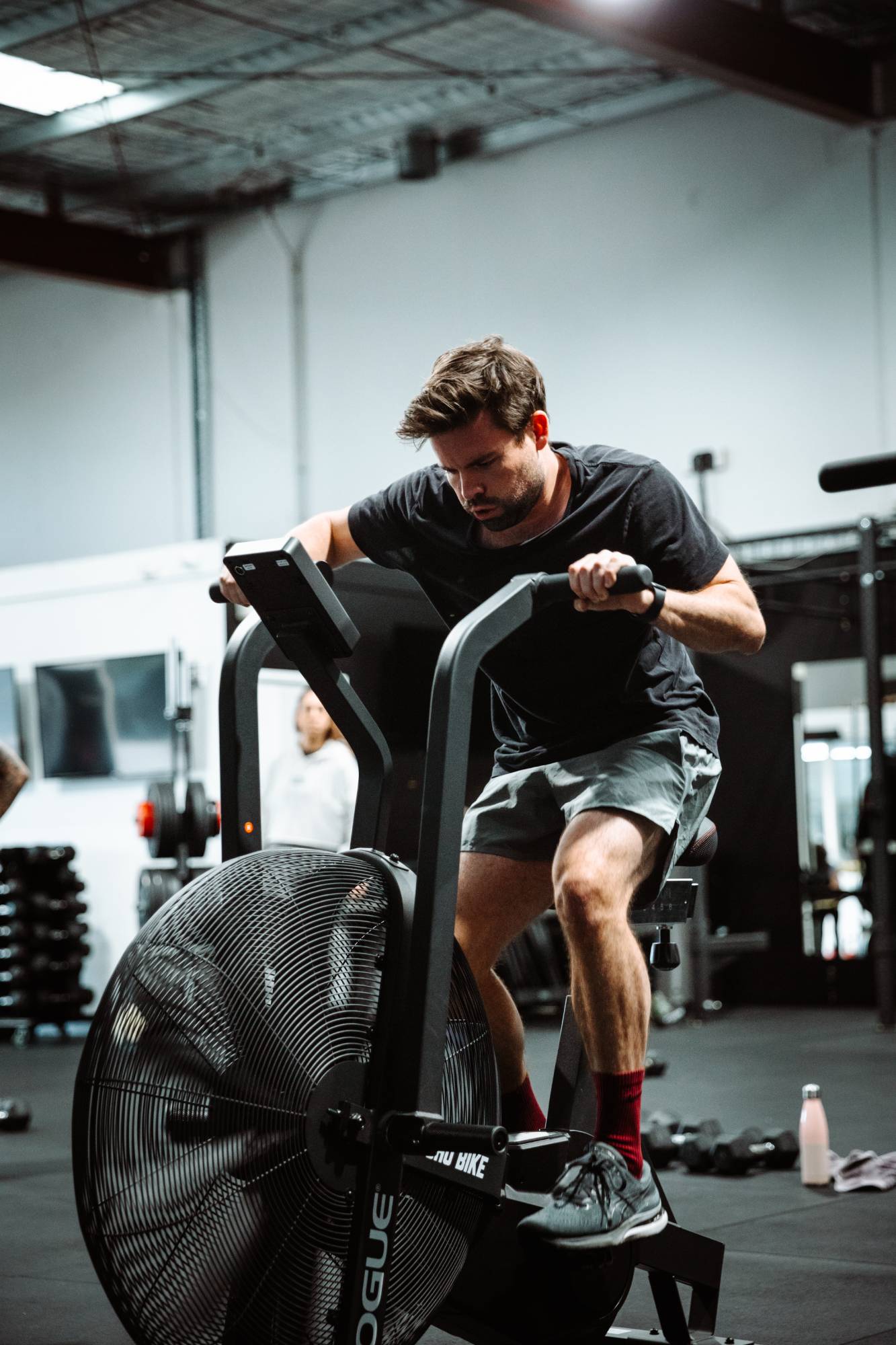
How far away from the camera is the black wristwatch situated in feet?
7.19

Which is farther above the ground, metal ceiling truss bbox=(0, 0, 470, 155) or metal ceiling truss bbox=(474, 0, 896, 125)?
metal ceiling truss bbox=(0, 0, 470, 155)

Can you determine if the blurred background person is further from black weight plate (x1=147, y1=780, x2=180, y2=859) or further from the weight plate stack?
the weight plate stack

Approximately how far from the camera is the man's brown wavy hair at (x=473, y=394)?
7.75 ft

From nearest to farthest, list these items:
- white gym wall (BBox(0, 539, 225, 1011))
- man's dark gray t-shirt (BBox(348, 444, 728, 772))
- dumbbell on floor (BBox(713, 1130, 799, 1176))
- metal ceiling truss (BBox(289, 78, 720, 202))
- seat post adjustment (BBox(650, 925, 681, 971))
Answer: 1. man's dark gray t-shirt (BBox(348, 444, 728, 772))
2. seat post adjustment (BBox(650, 925, 681, 971))
3. dumbbell on floor (BBox(713, 1130, 799, 1176))
4. white gym wall (BBox(0, 539, 225, 1011))
5. metal ceiling truss (BBox(289, 78, 720, 202))

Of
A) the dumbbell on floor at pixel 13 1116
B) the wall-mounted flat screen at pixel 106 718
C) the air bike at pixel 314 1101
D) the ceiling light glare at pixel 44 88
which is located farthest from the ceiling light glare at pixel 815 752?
the air bike at pixel 314 1101

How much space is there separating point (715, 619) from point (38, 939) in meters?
6.66

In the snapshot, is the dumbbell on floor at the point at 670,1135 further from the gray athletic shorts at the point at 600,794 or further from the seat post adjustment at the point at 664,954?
the gray athletic shorts at the point at 600,794

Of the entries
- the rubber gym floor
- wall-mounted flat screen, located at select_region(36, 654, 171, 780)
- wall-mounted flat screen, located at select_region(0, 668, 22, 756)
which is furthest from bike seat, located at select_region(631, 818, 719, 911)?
wall-mounted flat screen, located at select_region(0, 668, 22, 756)

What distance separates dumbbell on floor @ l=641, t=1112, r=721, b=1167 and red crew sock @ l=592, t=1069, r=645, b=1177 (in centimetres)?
214

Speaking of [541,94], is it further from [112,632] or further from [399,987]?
[399,987]

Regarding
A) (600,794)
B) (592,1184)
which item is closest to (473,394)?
(600,794)

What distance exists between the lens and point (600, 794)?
2447 millimetres

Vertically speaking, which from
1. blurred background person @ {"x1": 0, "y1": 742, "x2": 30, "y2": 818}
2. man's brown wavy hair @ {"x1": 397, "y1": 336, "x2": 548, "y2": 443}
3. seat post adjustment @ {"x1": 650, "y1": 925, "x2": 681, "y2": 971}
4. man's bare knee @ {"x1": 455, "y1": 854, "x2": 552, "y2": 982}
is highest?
man's brown wavy hair @ {"x1": 397, "y1": 336, "x2": 548, "y2": 443}

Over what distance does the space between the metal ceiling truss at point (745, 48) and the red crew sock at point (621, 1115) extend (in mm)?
5513
